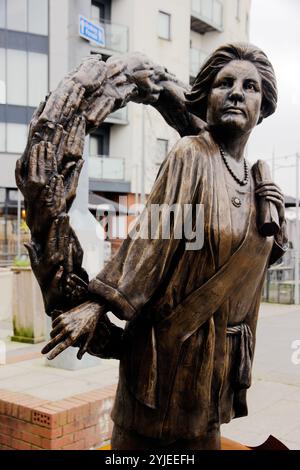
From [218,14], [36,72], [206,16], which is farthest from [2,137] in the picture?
[218,14]

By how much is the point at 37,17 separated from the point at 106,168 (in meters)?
5.52

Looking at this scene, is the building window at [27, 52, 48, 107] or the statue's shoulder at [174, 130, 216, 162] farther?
the building window at [27, 52, 48, 107]

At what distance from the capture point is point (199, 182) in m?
1.55

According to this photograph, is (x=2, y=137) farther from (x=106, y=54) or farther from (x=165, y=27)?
(x=165, y=27)

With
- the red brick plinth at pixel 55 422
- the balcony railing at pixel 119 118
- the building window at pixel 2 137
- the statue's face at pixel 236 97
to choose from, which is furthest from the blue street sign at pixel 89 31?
the building window at pixel 2 137

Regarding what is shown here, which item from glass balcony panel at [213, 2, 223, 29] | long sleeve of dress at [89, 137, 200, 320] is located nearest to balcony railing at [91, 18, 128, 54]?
glass balcony panel at [213, 2, 223, 29]

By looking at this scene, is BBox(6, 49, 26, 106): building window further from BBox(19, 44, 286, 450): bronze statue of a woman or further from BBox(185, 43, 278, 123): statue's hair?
BBox(19, 44, 286, 450): bronze statue of a woman

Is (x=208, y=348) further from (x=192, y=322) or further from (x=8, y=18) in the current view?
(x=8, y=18)

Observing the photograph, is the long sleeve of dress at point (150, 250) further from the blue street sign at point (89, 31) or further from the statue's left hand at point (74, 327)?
the blue street sign at point (89, 31)

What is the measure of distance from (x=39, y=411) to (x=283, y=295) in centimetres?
926

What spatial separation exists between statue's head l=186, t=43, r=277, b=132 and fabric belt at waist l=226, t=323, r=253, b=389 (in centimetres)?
65

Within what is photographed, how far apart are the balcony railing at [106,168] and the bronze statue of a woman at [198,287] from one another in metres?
16.3

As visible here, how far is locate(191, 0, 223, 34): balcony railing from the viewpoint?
19188mm
